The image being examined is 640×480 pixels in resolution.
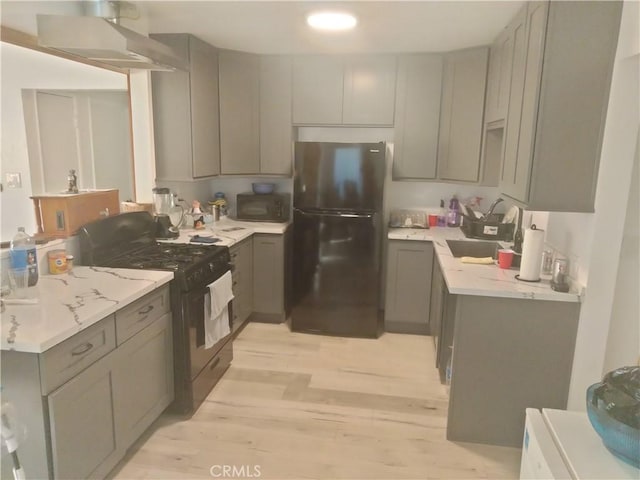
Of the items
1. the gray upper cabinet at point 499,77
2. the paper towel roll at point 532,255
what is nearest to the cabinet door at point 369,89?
the gray upper cabinet at point 499,77

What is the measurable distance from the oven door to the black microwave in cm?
158

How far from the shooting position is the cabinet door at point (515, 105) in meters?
2.45

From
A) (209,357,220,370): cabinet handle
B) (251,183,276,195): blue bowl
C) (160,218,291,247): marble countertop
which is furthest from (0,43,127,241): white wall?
(251,183,276,195): blue bowl

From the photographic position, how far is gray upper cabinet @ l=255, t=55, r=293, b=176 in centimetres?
402

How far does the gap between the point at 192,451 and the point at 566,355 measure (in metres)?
2.08

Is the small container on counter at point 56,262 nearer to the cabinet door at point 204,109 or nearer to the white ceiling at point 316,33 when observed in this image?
the white ceiling at point 316,33

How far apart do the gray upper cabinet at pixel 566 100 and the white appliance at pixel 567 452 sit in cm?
107

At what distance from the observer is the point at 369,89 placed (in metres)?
3.97

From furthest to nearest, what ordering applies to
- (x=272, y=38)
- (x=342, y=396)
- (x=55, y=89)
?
(x=272, y=38) < (x=342, y=396) < (x=55, y=89)

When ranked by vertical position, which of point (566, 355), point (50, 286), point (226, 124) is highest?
point (226, 124)

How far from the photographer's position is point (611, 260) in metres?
2.16

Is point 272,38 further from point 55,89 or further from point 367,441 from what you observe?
point 367,441

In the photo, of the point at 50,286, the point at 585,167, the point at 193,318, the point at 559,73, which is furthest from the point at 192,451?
the point at 559,73

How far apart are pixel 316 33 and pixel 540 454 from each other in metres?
2.96
